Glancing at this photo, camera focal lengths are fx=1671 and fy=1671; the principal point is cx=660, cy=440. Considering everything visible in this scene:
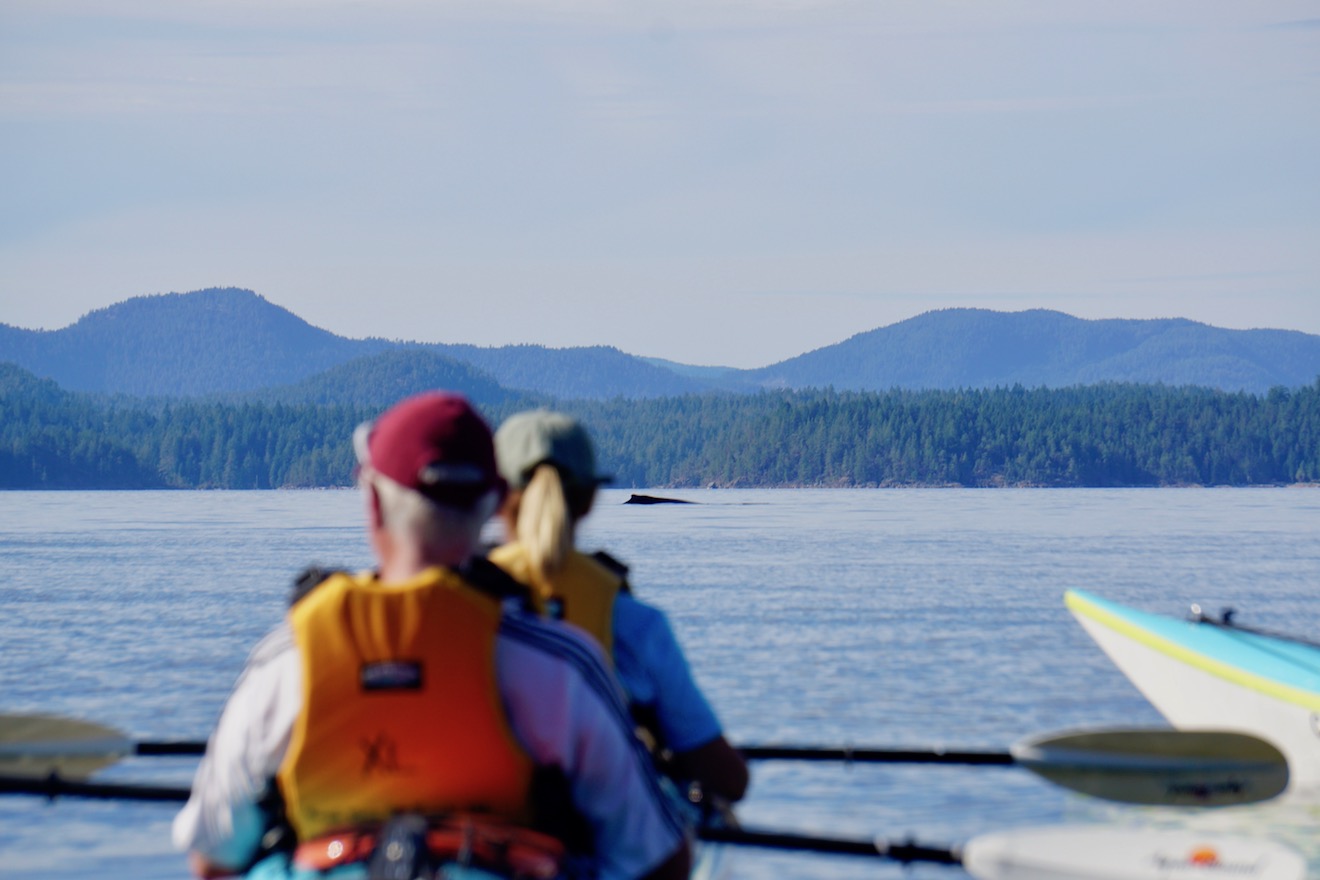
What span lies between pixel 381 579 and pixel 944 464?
18903 cm

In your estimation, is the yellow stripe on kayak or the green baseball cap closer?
the green baseball cap

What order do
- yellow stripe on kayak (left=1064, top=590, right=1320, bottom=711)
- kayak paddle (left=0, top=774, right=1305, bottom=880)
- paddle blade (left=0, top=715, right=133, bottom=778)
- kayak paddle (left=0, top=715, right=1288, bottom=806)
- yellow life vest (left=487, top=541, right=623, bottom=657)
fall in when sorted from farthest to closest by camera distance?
yellow stripe on kayak (left=1064, top=590, right=1320, bottom=711)
kayak paddle (left=0, top=715, right=1288, bottom=806)
paddle blade (left=0, top=715, right=133, bottom=778)
kayak paddle (left=0, top=774, right=1305, bottom=880)
yellow life vest (left=487, top=541, right=623, bottom=657)

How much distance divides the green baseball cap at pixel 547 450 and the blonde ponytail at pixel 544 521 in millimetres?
29

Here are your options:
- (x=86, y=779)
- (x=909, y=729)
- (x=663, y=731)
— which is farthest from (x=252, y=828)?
(x=909, y=729)

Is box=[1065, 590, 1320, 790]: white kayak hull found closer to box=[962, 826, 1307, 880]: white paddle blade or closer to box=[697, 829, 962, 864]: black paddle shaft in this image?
box=[962, 826, 1307, 880]: white paddle blade

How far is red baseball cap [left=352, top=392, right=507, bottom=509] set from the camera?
3.35 m

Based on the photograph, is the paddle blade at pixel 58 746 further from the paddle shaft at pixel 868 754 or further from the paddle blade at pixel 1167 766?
the paddle blade at pixel 1167 766

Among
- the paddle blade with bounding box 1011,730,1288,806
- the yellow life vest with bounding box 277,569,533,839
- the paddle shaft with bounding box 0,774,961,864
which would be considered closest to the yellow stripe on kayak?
the paddle blade with bounding box 1011,730,1288,806

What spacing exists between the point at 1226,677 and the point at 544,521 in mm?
9965

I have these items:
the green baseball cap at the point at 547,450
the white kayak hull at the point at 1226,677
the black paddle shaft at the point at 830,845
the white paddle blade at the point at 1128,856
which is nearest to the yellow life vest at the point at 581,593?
the green baseball cap at the point at 547,450

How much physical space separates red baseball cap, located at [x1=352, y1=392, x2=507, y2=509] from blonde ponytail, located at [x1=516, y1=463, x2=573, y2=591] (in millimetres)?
1495

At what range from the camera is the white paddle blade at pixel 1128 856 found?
732cm

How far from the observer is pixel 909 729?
733 inches

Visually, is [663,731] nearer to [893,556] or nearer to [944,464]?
[893,556]
